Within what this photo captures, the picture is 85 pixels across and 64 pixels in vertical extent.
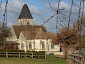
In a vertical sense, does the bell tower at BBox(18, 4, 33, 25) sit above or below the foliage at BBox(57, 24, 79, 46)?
above

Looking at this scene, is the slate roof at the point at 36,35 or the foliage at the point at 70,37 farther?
the slate roof at the point at 36,35

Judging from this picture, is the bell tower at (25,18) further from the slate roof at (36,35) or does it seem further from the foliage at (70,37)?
the foliage at (70,37)

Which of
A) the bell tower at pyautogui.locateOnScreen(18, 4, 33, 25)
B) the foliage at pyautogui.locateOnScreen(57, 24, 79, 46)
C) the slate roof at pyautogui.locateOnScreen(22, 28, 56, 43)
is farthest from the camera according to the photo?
the bell tower at pyautogui.locateOnScreen(18, 4, 33, 25)

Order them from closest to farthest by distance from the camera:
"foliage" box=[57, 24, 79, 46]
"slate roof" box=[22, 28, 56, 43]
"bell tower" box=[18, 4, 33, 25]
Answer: "foliage" box=[57, 24, 79, 46], "slate roof" box=[22, 28, 56, 43], "bell tower" box=[18, 4, 33, 25]

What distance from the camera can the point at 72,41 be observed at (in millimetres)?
48656

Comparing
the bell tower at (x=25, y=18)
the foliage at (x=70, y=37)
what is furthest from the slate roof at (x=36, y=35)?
the bell tower at (x=25, y=18)

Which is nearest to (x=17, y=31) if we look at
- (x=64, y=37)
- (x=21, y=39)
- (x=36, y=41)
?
(x=21, y=39)

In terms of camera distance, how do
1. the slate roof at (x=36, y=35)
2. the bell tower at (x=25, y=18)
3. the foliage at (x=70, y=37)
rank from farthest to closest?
the bell tower at (x=25, y=18), the slate roof at (x=36, y=35), the foliage at (x=70, y=37)

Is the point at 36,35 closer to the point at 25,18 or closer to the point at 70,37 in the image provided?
the point at 70,37

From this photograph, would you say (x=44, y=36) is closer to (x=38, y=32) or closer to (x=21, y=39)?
(x=38, y=32)

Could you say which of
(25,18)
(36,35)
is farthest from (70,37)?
(25,18)

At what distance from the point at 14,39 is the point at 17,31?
3085 mm

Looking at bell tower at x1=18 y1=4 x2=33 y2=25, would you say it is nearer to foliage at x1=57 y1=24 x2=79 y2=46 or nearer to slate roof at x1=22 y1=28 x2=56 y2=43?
slate roof at x1=22 y1=28 x2=56 y2=43

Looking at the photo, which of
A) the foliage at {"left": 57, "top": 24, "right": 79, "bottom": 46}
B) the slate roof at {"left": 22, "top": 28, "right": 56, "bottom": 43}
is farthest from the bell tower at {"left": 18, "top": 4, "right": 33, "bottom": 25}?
the foliage at {"left": 57, "top": 24, "right": 79, "bottom": 46}
